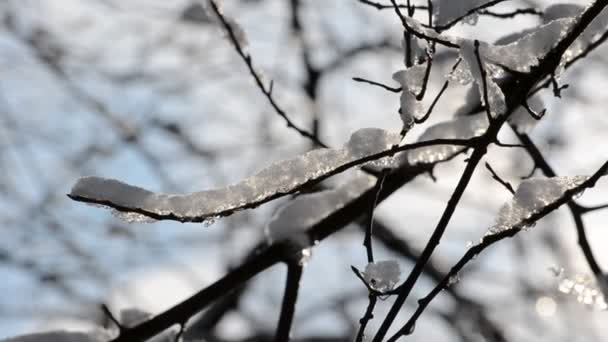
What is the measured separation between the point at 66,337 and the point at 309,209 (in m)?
0.68

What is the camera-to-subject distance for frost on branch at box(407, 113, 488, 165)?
4.97 ft

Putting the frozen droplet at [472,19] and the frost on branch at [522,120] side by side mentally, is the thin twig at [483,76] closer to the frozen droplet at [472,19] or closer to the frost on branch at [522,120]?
the frozen droplet at [472,19]

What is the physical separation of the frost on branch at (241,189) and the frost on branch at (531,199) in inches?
8.6

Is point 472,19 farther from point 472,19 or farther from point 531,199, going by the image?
point 531,199

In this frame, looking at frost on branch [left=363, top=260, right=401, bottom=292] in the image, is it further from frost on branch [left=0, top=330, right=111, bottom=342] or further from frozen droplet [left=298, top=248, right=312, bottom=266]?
frost on branch [left=0, top=330, right=111, bottom=342]

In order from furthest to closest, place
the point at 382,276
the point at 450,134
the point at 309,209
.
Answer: the point at 309,209
the point at 450,134
the point at 382,276

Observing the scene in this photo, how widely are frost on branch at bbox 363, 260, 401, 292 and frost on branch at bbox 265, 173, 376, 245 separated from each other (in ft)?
1.73

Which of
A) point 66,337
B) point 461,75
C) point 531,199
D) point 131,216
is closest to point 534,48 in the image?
point 461,75

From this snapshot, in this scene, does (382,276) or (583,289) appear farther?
(583,289)

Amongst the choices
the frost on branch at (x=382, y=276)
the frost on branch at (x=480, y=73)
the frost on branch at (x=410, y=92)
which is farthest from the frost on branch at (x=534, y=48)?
the frost on branch at (x=382, y=276)

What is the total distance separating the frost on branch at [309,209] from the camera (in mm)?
1695

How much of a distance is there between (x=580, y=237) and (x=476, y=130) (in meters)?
0.41

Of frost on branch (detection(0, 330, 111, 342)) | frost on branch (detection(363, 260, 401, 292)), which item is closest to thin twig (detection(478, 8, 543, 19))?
frost on branch (detection(363, 260, 401, 292))

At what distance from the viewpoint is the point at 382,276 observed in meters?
1.15
